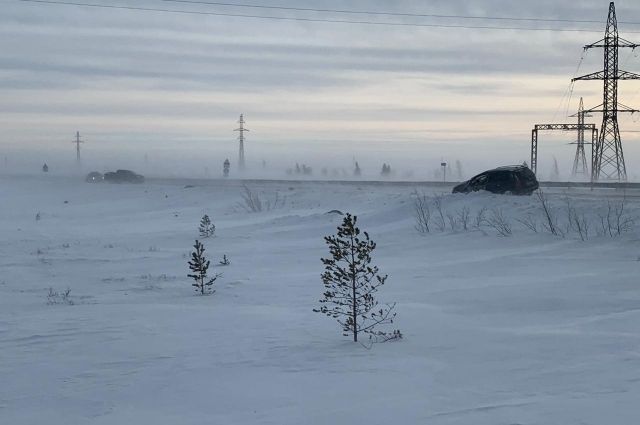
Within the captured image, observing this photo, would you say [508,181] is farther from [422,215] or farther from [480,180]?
[422,215]

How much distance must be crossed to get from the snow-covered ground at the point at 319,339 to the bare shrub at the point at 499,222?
0.34m

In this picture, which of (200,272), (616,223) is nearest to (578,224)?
(616,223)

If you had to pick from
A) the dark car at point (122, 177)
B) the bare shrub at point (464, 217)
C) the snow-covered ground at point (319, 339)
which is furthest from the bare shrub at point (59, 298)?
the dark car at point (122, 177)

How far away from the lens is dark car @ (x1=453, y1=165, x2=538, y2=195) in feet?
84.1

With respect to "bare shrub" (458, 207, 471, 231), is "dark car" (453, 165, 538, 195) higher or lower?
higher

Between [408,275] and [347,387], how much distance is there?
690 centimetres

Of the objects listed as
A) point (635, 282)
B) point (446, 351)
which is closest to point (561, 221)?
point (635, 282)

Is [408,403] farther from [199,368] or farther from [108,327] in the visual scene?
[108,327]

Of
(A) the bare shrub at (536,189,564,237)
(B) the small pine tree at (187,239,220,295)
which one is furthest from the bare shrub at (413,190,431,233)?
(B) the small pine tree at (187,239,220,295)

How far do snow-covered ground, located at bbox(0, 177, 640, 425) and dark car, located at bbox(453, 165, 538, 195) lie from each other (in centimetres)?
791

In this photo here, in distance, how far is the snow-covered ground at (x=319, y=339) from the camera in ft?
18.6

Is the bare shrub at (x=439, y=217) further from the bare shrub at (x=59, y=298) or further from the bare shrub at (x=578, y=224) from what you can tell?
the bare shrub at (x=59, y=298)

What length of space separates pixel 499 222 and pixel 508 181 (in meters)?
8.73

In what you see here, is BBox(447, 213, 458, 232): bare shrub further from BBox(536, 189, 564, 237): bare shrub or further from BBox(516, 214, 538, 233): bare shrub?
BBox(536, 189, 564, 237): bare shrub
